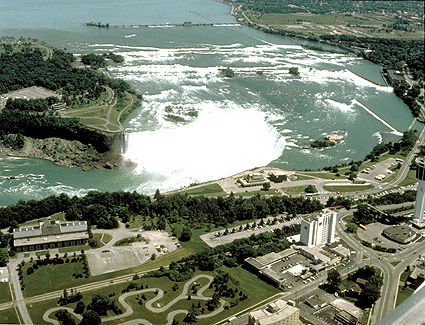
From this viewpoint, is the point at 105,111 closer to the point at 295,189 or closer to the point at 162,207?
the point at 162,207

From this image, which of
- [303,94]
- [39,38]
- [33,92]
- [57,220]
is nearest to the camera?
[57,220]

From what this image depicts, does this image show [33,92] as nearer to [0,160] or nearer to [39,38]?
[0,160]

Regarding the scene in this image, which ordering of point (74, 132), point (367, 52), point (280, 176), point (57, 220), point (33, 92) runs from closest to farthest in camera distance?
point (57, 220) → point (280, 176) → point (74, 132) → point (33, 92) → point (367, 52)

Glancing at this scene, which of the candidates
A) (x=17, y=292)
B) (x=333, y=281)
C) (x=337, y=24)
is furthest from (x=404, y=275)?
(x=337, y=24)

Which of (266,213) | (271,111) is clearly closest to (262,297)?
(266,213)

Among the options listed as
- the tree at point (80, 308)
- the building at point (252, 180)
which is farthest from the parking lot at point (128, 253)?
the building at point (252, 180)

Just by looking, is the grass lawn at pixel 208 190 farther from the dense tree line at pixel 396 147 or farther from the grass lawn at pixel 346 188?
the dense tree line at pixel 396 147
